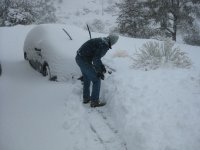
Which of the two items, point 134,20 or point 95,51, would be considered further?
point 134,20

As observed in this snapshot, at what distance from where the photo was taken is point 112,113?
6832 millimetres

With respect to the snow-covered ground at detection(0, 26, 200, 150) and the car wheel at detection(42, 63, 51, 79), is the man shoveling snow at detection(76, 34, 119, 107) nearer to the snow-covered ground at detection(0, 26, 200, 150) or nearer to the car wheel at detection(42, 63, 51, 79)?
the snow-covered ground at detection(0, 26, 200, 150)

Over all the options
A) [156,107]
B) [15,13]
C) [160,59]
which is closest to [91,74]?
[156,107]

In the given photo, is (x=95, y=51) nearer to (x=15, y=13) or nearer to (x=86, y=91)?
(x=86, y=91)

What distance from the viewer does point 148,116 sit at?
19.3 ft

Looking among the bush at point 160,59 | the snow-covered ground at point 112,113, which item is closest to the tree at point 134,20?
the snow-covered ground at point 112,113

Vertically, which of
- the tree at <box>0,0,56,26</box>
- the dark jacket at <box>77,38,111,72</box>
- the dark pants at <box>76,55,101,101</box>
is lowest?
the tree at <box>0,0,56,26</box>

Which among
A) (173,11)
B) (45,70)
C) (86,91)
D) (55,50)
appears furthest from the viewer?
(173,11)

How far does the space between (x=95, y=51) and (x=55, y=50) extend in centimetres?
233

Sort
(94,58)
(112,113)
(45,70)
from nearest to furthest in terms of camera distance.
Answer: (112,113)
(94,58)
(45,70)

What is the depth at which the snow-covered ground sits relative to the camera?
18.0ft

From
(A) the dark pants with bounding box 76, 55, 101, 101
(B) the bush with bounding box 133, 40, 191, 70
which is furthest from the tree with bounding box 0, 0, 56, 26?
(A) the dark pants with bounding box 76, 55, 101, 101

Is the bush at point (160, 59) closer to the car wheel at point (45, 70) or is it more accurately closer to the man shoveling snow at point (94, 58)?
the man shoveling snow at point (94, 58)

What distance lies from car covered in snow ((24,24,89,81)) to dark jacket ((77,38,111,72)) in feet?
5.18
